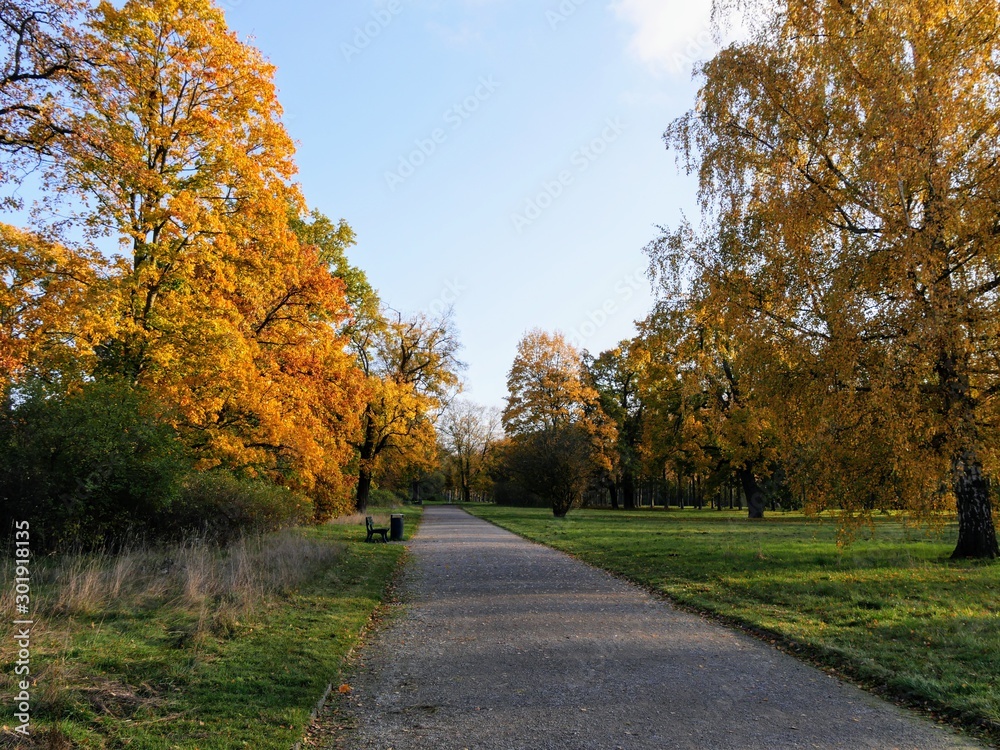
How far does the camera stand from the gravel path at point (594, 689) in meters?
4.71

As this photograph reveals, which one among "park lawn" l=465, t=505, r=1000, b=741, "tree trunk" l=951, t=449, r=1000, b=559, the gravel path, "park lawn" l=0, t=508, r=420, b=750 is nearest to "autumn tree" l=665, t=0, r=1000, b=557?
"tree trunk" l=951, t=449, r=1000, b=559

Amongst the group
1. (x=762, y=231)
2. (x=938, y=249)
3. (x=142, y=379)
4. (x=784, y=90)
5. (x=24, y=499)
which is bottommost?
(x=24, y=499)

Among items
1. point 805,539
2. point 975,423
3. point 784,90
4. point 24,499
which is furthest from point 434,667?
point 805,539

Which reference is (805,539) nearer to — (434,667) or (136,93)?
(434,667)

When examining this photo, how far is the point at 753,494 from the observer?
1426 inches

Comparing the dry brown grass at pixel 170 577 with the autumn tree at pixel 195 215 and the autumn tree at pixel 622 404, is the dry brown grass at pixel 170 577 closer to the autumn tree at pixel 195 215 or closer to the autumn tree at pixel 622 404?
the autumn tree at pixel 195 215

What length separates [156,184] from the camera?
12.4 meters

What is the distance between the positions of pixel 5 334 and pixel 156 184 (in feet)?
12.9

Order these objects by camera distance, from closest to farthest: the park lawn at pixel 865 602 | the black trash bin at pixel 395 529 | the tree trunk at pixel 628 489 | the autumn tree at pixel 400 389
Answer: the park lawn at pixel 865 602, the black trash bin at pixel 395 529, the autumn tree at pixel 400 389, the tree trunk at pixel 628 489

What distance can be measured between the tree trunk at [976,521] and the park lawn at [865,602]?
559mm

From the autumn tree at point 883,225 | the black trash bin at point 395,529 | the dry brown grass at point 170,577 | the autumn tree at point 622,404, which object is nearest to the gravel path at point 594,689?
the dry brown grass at point 170,577

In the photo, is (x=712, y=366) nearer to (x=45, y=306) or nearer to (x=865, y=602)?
(x=865, y=602)

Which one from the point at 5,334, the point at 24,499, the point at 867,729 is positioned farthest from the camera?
the point at 5,334

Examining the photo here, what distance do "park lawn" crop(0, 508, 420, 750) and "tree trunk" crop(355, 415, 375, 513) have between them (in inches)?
949
